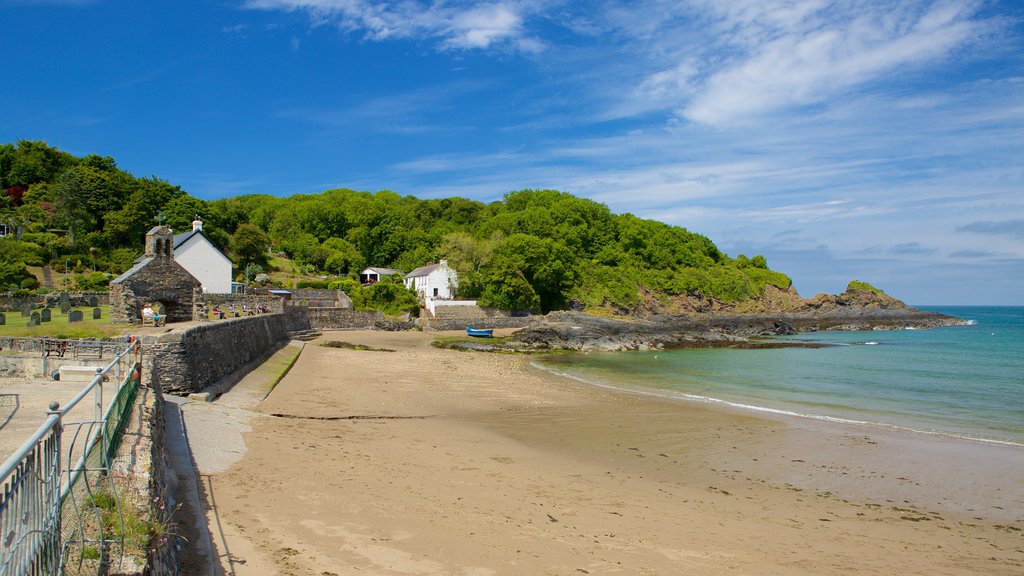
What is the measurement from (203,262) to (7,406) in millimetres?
31793

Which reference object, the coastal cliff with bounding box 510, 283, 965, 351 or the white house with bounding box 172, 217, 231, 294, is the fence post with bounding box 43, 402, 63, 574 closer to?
the coastal cliff with bounding box 510, 283, 965, 351

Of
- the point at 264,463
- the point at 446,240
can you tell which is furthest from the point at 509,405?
the point at 446,240

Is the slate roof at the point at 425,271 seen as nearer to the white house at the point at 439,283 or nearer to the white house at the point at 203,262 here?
the white house at the point at 439,283

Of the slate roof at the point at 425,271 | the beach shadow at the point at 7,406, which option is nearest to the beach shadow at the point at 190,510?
the beach shadow at the point at 7,406

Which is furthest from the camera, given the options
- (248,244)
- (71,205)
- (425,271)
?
(248,244)

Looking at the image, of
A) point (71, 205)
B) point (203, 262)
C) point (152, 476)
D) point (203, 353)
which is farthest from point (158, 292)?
point (71, 205)

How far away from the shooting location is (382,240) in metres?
80.0

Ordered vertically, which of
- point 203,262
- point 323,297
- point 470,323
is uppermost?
point 203,262

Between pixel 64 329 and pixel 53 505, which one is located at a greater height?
pixel 64 329

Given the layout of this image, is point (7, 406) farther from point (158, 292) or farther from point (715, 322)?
point (715, 322)

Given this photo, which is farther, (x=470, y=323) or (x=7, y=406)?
(x=470, y=323)

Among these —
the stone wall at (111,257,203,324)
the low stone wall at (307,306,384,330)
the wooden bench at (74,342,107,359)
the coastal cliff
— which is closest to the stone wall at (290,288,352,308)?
the low stone wall at (307,306,384,330)

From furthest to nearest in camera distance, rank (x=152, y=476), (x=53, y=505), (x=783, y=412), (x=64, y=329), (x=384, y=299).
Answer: (x=384, y=299), (x=64, y=329), (x=783, y=412), (x=152, y=476), (x=53, y=505)

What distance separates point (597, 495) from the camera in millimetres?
9344
